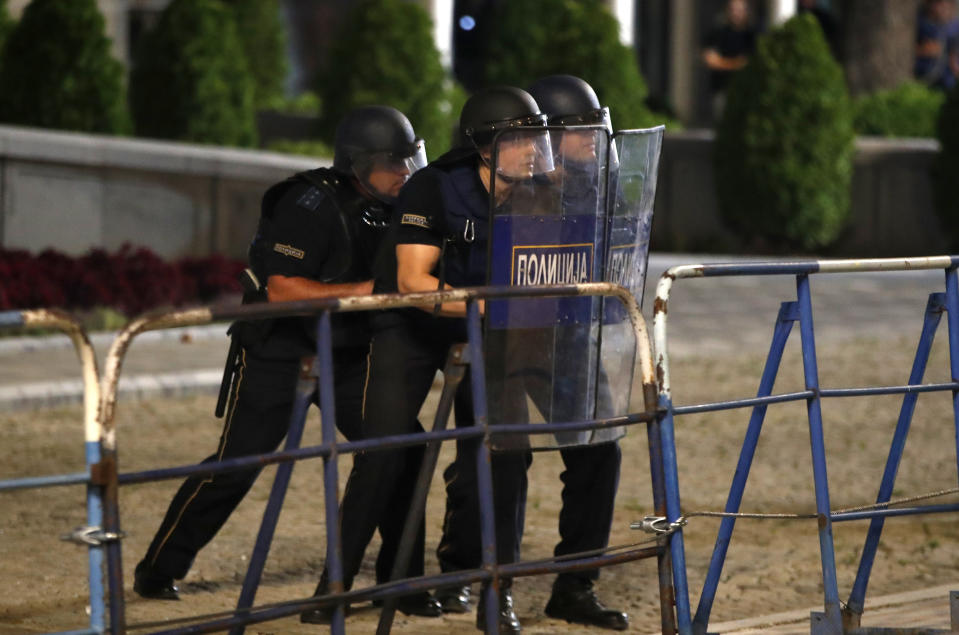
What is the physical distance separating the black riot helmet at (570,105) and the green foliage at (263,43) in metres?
20.5

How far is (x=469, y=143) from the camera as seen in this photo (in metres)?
5.46

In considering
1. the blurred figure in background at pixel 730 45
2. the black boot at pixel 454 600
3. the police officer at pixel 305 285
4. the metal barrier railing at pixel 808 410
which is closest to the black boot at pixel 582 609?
the black boot at pixel 454 600

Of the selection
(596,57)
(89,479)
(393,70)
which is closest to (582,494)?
(89,479)

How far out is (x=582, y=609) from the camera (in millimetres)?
5688

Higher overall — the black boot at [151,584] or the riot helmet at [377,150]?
the riot helmet at [377,150]

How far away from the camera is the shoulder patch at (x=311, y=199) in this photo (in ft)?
18.2

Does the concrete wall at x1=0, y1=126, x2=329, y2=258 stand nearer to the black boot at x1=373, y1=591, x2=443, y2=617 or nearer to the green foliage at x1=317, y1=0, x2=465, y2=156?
the green foliage at x1=317, y1=0, x2=465, y2=156

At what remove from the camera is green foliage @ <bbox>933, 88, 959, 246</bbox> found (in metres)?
18.0

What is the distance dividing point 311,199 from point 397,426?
2.63 ft

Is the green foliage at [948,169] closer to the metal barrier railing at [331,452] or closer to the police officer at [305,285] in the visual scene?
the police officer at [305,285]

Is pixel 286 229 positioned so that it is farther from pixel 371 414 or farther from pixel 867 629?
pixel 867 629

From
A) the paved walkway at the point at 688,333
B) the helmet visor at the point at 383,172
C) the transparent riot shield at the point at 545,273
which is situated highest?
the helmet visor at the point at 383,172

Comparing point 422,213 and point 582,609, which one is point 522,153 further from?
point 582,609

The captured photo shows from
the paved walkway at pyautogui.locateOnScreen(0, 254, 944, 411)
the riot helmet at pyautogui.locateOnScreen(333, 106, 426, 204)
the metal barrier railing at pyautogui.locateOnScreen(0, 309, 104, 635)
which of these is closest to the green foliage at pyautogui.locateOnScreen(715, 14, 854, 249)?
the paved walkway at pyautogui.locateOnScreen(0, 254, 944, 411)
